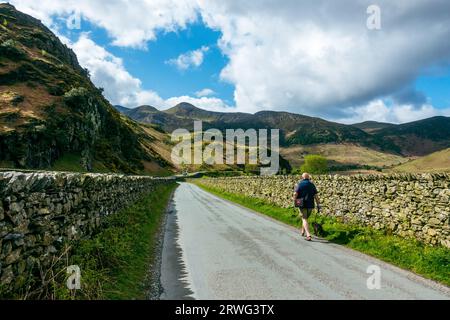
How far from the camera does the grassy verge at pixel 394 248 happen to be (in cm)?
964

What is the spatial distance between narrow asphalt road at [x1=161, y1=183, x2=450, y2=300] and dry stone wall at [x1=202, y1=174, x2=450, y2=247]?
2313 mm

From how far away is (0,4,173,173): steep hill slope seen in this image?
4834 centimetres

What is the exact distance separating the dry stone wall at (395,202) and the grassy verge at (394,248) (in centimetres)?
41

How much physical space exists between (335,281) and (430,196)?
5.46 m

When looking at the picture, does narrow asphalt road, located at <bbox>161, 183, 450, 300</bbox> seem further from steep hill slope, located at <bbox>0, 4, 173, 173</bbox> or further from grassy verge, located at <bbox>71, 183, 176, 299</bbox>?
steep hill slope, located at <bbox>0, 4, 173, 173</bbox>

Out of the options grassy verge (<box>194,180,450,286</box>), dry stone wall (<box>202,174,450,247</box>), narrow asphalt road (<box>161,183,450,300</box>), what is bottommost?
narrow asphalt road (<box>161,183,450,300</box>)

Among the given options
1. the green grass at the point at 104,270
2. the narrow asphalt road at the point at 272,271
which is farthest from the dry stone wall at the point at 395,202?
the green grass at the point at 104,270

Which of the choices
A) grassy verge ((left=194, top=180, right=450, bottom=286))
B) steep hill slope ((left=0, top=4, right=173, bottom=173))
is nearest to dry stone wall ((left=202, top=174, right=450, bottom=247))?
grassy verge ((left=194, top=180, right=450, bottom=286))

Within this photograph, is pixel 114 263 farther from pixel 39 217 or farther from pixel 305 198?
pixel 305 198

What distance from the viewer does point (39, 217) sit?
268 inches

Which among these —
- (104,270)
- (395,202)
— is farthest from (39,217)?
(395,202)

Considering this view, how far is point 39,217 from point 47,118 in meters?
54.4

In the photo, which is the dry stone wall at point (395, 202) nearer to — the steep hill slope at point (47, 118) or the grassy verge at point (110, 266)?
the grassy verge at point (110, 266)
